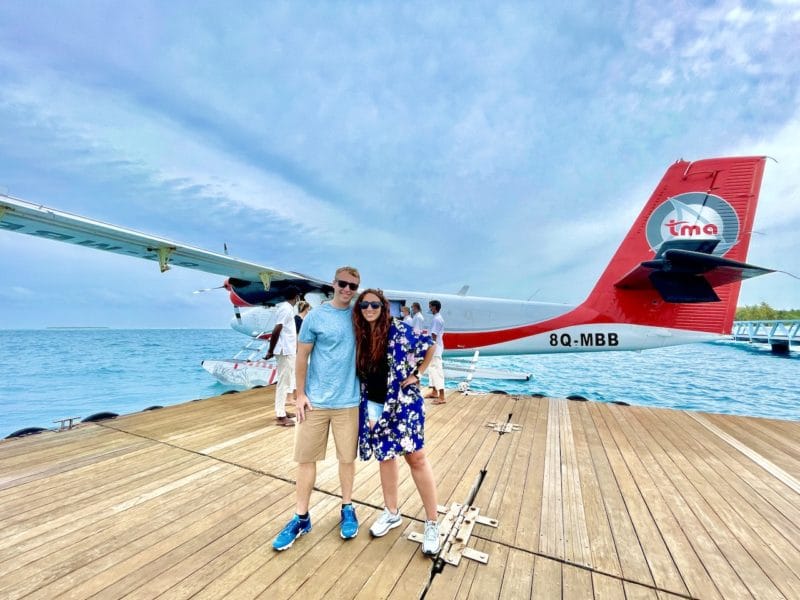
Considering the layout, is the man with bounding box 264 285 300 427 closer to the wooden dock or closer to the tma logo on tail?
the wooden dock

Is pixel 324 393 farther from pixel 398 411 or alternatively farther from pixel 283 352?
pixel 283 352

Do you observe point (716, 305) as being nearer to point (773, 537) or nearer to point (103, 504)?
point (773, 537)

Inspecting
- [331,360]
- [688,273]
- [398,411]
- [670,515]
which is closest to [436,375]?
[670,515]

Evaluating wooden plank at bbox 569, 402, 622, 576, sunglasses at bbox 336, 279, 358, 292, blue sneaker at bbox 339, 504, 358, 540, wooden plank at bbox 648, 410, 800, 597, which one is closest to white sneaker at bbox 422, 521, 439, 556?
blue sneaker at bbox 339, 504, 358, 540

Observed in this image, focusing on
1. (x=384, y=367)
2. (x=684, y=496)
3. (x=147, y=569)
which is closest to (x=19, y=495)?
(x=147, y=569)

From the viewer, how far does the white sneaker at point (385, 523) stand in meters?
A: 2.06

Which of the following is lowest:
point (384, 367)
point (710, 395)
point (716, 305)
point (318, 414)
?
point (710, 395)

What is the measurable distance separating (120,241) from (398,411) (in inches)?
320

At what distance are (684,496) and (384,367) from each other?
2.93 meters

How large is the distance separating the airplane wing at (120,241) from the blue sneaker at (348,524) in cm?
617

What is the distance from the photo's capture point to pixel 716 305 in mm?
8141

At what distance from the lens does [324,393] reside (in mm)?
1956

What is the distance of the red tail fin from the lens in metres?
7.70

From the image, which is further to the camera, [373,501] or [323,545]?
[373,501]
